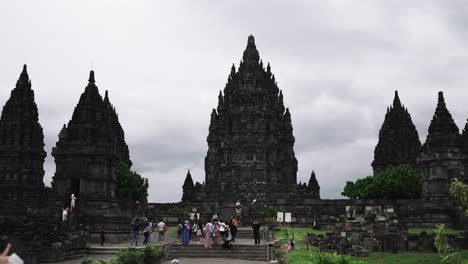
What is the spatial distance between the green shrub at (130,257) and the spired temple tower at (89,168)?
13.3 meters

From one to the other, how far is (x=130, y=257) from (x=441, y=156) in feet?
110

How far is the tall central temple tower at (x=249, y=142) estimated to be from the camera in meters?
90.9

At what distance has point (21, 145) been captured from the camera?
2415 inches

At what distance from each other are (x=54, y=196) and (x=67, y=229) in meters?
9.62

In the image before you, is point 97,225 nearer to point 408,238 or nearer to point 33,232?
point 33,232

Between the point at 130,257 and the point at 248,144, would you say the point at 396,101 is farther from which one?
the point at 130,257

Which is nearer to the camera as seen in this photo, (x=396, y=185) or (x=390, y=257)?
(x=390, y=257)

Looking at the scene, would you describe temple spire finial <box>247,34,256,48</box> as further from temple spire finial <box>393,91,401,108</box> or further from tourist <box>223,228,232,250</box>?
tourist <box>223,228,232,250</box>

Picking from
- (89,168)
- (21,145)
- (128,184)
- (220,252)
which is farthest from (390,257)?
(128,184)

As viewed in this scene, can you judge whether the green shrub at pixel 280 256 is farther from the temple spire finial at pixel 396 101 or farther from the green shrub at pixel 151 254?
the temple spire finial at pixel 396 101

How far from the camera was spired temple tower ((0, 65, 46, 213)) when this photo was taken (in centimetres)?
6028

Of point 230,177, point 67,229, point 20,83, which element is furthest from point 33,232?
point 230,177

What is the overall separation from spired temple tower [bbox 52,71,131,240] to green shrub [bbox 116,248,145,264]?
13.3 m

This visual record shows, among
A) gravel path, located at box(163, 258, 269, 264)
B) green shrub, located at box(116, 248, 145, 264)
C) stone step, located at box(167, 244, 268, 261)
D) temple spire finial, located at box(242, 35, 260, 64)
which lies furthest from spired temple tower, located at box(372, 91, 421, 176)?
green shrub, located at box(116, 248, 145, 264)
